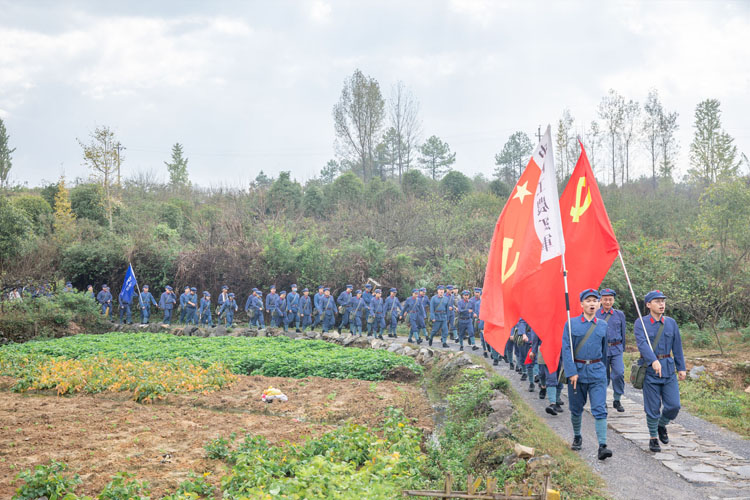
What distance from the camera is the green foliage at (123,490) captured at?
552cm

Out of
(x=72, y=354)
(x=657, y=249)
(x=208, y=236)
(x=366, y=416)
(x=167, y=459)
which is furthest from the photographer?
(x=208, y=236)

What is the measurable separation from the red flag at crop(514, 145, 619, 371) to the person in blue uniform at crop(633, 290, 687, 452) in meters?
0.89

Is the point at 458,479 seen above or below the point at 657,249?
below

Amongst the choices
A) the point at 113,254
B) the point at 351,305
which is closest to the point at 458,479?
the point at 351,305

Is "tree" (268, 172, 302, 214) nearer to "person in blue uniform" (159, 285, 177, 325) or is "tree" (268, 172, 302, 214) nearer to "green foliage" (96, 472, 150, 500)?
"person in blue uniform" (159, 285, 177, 325)

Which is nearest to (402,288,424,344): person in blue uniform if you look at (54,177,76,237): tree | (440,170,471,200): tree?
(440,170,471,200): tree

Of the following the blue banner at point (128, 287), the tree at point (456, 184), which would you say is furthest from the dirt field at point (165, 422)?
the tree at point (456, 184)

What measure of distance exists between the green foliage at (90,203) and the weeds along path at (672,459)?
33293 mm

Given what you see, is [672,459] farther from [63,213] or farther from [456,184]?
[63,213]

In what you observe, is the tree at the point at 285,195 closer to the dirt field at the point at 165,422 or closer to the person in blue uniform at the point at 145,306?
the person in blue uniform at the point at 145,306

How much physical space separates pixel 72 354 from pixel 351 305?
360 inches

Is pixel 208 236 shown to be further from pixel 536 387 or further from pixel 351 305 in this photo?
pixel 536 387

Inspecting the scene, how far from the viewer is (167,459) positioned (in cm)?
702

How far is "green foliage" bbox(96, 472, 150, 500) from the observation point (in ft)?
18.1
